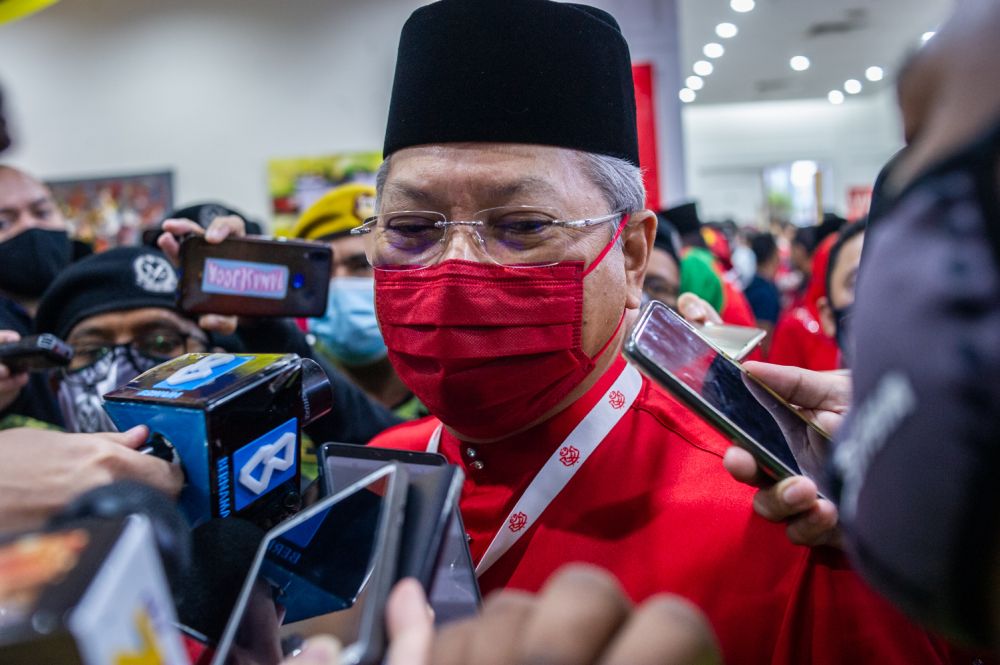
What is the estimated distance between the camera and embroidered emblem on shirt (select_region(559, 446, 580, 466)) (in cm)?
111

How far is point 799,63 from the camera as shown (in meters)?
9.95

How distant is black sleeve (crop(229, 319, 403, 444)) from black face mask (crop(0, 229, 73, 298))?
992mm

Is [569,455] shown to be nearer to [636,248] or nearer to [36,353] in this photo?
[636,248]

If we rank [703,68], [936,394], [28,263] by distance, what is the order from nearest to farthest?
[936,394] → [28,263] → [703,68]

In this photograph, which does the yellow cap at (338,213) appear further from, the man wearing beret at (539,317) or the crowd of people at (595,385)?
the man wearing beret at (539,317)

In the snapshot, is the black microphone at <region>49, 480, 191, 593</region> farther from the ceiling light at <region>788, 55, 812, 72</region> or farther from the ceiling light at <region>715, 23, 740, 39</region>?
the ceiling light at <region>788, 55, 812, 72</region>

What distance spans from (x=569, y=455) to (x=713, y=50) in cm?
931

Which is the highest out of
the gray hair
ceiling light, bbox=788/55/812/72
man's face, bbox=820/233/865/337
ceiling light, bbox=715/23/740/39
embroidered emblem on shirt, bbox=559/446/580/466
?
ceiling light, bbox=715/23/740/39

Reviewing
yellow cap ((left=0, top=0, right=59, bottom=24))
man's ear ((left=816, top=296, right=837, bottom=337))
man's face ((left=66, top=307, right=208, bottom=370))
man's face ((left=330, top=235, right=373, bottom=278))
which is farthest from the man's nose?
yellow cap ((left=0, top=0, right=59, bottom=24))

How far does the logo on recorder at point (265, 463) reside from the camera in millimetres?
761

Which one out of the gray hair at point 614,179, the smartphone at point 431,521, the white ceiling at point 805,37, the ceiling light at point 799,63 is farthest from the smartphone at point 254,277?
the ceiling light at point 799,63

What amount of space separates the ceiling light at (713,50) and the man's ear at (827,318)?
21.6ft

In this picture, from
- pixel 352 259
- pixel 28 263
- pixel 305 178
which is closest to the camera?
pixel 28 263

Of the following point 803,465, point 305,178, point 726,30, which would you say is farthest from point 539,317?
point 726,30
